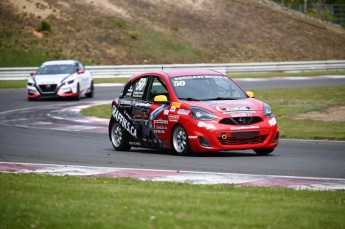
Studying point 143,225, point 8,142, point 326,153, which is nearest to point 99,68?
point 8,142

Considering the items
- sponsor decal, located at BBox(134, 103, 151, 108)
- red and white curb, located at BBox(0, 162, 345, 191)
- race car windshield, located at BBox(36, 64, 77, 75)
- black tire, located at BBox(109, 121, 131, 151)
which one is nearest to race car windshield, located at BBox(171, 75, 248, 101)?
sponsor decal, located at BBox(134, 103, 151, 108)

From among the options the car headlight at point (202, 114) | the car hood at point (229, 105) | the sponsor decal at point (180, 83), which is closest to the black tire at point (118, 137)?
the sponsor decal at point (180, 83)

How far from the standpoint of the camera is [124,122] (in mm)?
16250

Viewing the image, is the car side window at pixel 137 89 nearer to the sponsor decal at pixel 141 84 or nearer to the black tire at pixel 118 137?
the sponsor decal at pixel 141 84

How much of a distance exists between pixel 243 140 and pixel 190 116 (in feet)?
3.08

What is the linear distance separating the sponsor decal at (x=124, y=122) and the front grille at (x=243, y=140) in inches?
84.6

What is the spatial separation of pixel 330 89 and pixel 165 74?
18685 millimetres

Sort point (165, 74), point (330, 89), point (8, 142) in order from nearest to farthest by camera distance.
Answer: point (165, 74) < point (8, 142) < point (330, 89)

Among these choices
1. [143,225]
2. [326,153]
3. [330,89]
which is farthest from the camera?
[330,89]

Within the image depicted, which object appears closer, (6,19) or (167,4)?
(6,19)

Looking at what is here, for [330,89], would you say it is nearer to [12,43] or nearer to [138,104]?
[138,104]

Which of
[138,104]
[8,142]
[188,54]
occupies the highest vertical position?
[138,104]

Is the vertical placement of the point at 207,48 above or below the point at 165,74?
below

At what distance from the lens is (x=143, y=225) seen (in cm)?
762
